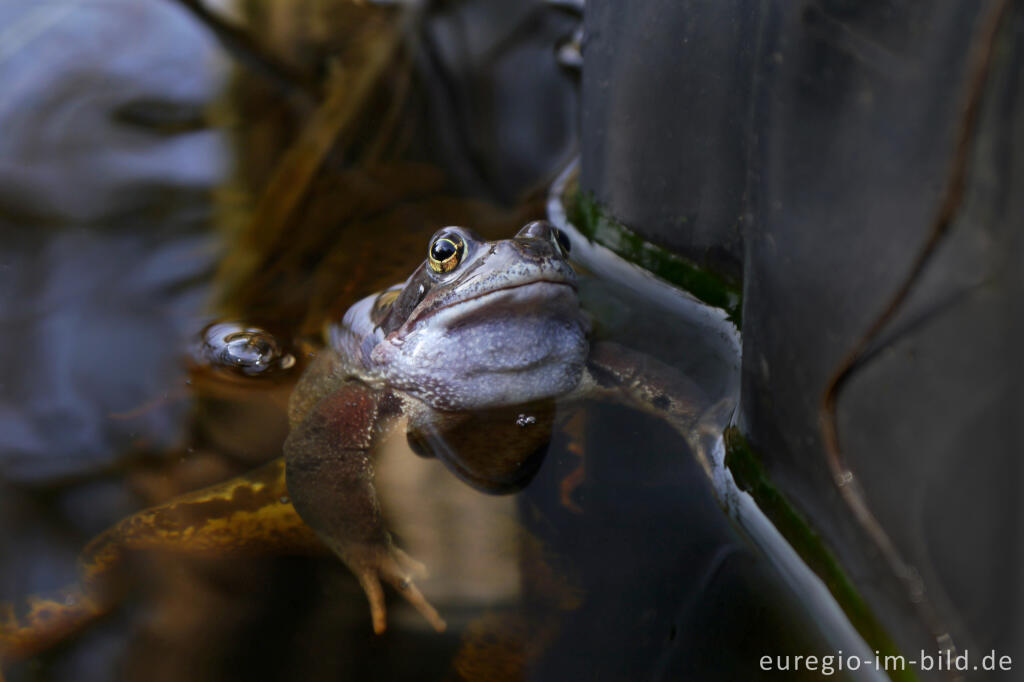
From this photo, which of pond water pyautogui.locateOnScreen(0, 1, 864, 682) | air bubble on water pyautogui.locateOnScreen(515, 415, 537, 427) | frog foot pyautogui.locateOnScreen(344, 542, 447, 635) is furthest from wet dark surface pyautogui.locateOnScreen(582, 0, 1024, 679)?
frog foot pyautogui.locateOnScreen(344, 542, 447, 635)

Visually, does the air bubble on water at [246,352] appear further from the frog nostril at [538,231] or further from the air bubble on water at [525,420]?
the frog nostril at [538,231]

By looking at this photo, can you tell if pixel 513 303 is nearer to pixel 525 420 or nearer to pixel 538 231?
pixel 538 231

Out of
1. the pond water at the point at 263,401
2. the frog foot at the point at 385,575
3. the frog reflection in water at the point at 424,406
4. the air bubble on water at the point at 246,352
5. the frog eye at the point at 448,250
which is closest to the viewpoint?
the pond water at the point at 263,401

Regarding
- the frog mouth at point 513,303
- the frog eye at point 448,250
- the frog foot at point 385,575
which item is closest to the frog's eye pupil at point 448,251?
the frog eye at point 448,250

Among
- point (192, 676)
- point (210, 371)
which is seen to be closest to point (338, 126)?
point (210, 371)

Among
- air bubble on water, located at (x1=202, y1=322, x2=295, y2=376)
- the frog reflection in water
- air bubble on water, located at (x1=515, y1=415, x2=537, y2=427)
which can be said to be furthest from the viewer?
air bubble on water, located at (x1=202, y1=322, x2=295, y2=376)

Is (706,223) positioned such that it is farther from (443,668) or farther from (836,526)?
(443,668)

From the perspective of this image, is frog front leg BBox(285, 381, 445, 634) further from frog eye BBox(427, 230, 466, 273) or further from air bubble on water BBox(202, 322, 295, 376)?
frog eye BBox(427, 230, 466, 273)
